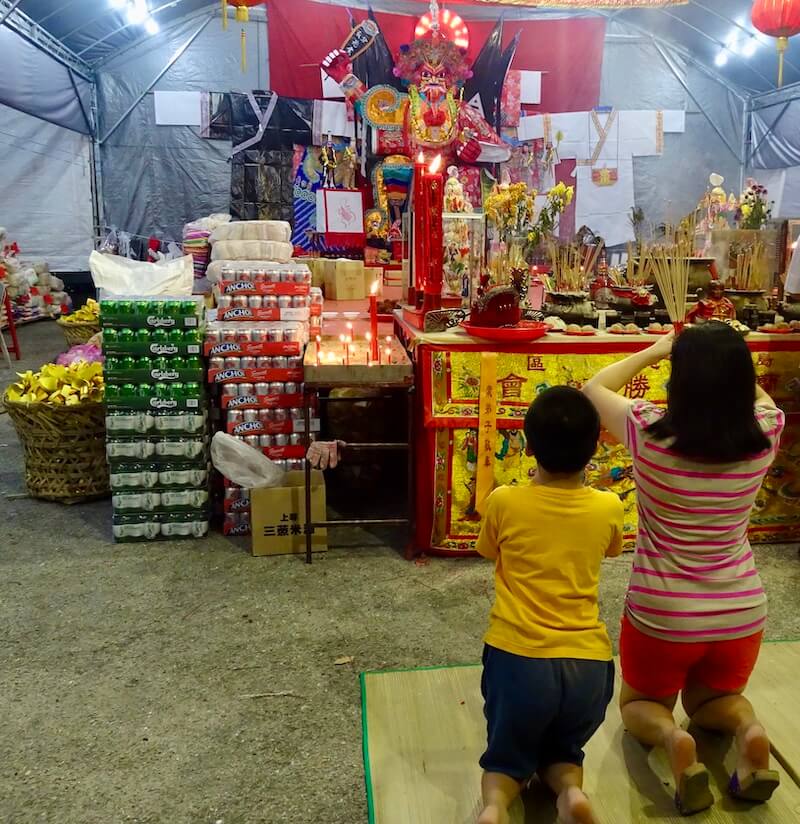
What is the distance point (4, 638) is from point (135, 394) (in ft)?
3.72

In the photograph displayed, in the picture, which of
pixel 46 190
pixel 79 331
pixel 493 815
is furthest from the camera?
pixel 46 190

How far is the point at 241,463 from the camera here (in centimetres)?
332

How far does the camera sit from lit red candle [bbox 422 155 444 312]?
3.36 meters

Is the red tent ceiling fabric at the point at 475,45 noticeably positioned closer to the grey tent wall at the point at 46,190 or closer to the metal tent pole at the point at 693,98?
the metal tent pole at the point at 693,98

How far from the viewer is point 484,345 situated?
10.4ft

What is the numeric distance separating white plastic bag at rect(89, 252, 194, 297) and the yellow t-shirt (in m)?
2.71

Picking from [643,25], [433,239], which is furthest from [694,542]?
[643,25]

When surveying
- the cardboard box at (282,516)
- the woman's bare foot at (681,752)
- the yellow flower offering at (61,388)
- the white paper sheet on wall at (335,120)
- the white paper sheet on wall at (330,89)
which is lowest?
the cardboard box at (282,516)

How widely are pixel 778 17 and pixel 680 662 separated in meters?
6.07

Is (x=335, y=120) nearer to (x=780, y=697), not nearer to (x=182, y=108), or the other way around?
(x=182, y=108)

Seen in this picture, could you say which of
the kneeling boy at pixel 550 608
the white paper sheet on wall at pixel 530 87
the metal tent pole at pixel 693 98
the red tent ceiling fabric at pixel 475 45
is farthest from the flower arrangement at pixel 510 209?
the metal tent pole at pixel 693 98

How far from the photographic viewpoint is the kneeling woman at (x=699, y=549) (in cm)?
156

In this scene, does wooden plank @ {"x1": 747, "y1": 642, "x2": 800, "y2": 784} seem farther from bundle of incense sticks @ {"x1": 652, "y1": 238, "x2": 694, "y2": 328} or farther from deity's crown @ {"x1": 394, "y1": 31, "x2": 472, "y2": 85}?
deity's crown @ {"x1": 394, "y1": 31, "x2": 472, "y2": 85}

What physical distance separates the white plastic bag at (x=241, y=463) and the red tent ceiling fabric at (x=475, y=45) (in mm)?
6575
